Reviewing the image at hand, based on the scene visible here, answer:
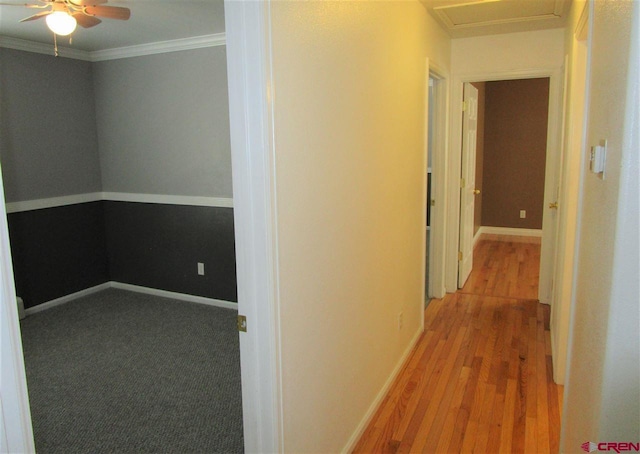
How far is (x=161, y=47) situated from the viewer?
4410 millimetres

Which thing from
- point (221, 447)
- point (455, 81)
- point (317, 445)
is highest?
point (455, 81)

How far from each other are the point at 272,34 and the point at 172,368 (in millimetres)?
2506

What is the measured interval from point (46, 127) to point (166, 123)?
3.57 feet

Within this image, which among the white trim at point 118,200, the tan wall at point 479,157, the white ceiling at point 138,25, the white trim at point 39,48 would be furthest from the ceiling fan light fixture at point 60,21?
the tan wall at point 479,157

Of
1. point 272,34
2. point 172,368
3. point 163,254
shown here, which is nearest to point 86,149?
point 163,254

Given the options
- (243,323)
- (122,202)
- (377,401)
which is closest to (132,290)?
(122,202)

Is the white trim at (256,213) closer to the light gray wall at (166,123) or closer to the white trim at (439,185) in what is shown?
the light gray wall at (166,123)

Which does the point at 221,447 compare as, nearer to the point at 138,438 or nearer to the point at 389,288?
the point at 138,438

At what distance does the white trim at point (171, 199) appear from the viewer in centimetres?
447

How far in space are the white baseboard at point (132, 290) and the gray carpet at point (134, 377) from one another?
8 centimetres

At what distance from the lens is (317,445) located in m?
2.09

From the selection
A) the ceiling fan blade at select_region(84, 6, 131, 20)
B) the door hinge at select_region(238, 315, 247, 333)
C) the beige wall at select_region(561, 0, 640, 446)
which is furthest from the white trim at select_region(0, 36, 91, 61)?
the beige wall at select_region(561, 0, 640, 446)

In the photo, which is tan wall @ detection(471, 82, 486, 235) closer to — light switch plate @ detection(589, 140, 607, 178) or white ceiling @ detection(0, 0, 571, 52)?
white ceiling @ detection(0, 0, 571, 52)

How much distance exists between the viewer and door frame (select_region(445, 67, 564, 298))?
167 inches
